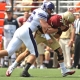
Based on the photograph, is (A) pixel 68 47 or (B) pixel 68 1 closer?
(A) pixel 68 47

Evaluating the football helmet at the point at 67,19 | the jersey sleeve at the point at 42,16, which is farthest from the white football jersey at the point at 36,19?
the football helmet at the point at 67,19

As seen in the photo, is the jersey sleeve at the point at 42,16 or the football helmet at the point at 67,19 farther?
the jersey sleeve at the point at 42,16

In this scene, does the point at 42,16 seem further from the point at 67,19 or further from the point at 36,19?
the point at 67,19

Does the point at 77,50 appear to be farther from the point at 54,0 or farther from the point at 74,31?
the point at 54,0

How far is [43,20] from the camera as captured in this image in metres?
9.92

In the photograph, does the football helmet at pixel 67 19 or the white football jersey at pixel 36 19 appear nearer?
the football helmet at pixel 67 19

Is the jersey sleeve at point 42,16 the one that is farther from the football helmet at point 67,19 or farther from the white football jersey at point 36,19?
the football helmet at point 67,19

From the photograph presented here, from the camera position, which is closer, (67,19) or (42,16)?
(67,19)

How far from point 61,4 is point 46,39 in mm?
6790

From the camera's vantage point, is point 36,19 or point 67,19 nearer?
point 67,19

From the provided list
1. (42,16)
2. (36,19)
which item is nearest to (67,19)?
(42,16)

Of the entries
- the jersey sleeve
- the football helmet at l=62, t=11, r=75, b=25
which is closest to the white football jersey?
the jersey sleeve

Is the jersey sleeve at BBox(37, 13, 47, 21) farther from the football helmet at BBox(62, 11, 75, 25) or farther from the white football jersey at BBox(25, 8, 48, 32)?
the football helmet at BBox(62, 11, 75, 25)

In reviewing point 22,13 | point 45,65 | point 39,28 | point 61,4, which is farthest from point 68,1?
point 39,28
